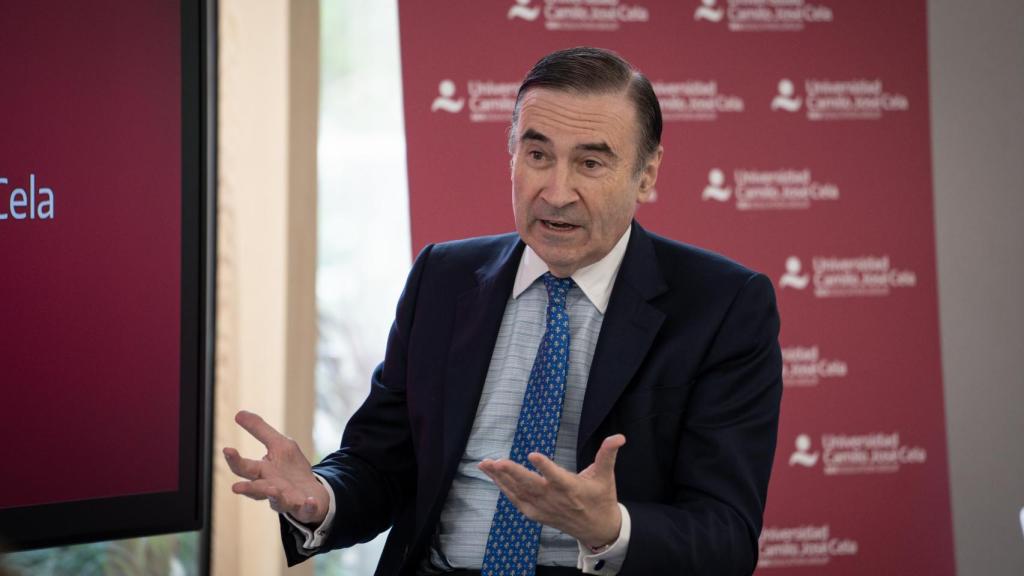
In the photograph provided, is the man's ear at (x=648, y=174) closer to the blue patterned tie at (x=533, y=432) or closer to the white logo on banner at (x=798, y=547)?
the blue patterned tie at (x=533, y=432)

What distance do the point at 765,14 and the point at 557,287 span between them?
214cm

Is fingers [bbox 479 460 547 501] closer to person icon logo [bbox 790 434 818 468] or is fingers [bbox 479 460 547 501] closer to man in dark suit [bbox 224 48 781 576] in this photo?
man in dark suit [bbox 224 48 781 576]

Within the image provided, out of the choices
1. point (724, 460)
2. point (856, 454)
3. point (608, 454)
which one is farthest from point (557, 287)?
point (856, 454)

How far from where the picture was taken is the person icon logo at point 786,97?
3719mm

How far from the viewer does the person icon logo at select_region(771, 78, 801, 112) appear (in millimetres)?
3719

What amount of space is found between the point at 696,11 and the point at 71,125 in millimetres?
2391

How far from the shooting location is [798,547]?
3639 millimetres

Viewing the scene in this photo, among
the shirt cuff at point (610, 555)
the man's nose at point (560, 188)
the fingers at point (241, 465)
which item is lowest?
the shirt cuff at point (610, 555)

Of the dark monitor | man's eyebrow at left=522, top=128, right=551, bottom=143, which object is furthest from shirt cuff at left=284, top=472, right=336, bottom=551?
man's eyebrow at left=522, top=128, right=551, bottom=143

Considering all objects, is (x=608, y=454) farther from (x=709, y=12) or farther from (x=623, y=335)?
(x=709, y=12)

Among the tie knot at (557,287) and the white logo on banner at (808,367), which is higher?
the tie knot at (557,287)

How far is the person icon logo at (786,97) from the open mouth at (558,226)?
2.02 m

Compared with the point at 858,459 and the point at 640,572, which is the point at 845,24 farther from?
the point at 640,572

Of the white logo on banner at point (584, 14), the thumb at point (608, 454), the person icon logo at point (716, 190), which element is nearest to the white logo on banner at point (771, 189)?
the person icon logo at point (716, 190)
